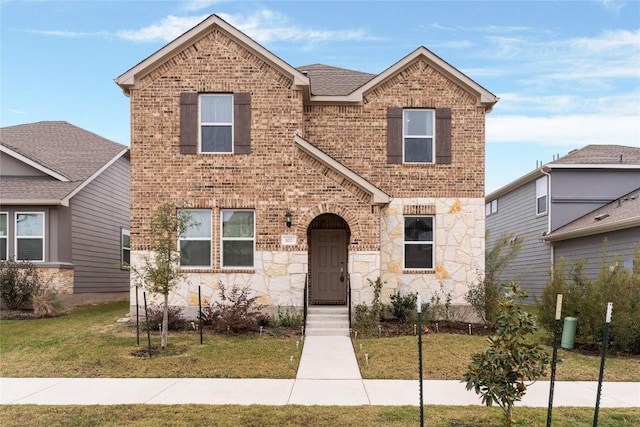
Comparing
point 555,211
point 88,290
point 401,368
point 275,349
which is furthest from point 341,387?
point 555,211

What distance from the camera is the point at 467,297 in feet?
52.1

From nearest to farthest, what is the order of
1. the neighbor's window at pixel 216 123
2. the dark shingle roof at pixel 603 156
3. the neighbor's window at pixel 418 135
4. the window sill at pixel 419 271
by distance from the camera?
the neighbor's window at pixel 216 123, the window sill at pixel 419 271, the neighbor's window at pixel 418 135, the dark shingle roof at pixel 603 156

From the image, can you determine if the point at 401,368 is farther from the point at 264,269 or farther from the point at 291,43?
the point at 291,43

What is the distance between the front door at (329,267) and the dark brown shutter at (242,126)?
323 cm

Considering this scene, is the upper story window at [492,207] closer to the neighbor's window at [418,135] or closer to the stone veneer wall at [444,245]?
the stone veneer wall at [444,245]

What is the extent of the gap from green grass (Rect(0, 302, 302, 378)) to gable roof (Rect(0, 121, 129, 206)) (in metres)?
4.85

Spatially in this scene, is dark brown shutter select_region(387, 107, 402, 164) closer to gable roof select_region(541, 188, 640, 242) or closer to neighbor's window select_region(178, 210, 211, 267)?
neighbor's window select_region(178, 210, 211, 267)

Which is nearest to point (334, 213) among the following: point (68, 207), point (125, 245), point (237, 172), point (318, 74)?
point (237, 172)

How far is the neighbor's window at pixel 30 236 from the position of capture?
1836 centimetres

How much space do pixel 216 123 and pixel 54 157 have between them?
9067mm

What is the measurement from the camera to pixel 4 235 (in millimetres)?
18422

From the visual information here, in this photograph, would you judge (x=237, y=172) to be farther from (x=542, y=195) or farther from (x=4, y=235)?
(x=542, y=195)

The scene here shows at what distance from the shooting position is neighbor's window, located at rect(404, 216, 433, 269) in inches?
640

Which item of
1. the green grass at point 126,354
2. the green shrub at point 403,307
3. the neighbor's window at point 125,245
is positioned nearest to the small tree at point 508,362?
the green grass at point 126,354
